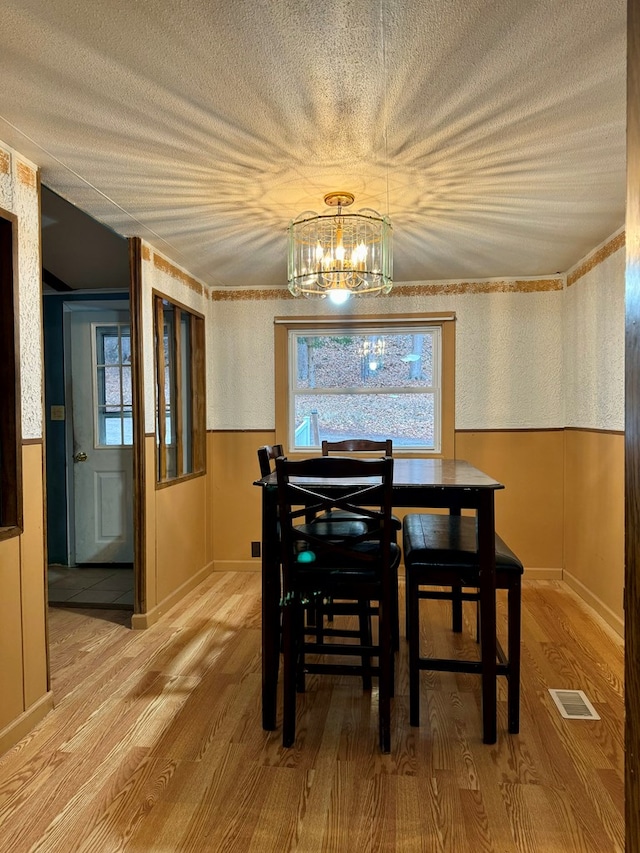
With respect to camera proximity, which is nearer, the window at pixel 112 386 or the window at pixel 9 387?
the window at pixel 9 387

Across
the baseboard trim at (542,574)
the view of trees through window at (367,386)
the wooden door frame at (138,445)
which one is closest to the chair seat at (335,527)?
the wooden door frame at (138,445)

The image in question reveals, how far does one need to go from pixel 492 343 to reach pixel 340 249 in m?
2.05

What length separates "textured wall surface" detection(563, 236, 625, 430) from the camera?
2.95 m

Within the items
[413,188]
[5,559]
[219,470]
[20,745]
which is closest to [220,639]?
[20,745]

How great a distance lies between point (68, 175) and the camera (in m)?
2.28

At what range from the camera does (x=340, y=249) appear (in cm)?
230

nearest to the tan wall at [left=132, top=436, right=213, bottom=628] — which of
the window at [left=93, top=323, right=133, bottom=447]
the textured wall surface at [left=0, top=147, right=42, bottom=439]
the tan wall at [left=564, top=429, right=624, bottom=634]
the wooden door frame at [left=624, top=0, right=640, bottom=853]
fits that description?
the window at [left=93, top=323, right=133, bottom=447]

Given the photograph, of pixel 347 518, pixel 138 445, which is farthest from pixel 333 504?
pixel 138 445

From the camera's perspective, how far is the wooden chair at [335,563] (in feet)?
6.11

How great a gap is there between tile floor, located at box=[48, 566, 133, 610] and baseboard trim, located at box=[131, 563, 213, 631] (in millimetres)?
269

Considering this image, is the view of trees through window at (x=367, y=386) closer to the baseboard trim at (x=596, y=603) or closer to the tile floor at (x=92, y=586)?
the baseboard trim at (x=596, y=603)

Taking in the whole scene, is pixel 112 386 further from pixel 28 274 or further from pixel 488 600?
pixel 488 600

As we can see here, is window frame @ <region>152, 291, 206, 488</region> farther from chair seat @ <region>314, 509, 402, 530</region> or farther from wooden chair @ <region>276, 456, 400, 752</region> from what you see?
wooden chair @ <region>276, 456, 400, 752</region>

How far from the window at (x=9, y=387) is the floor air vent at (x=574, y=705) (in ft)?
7.41
